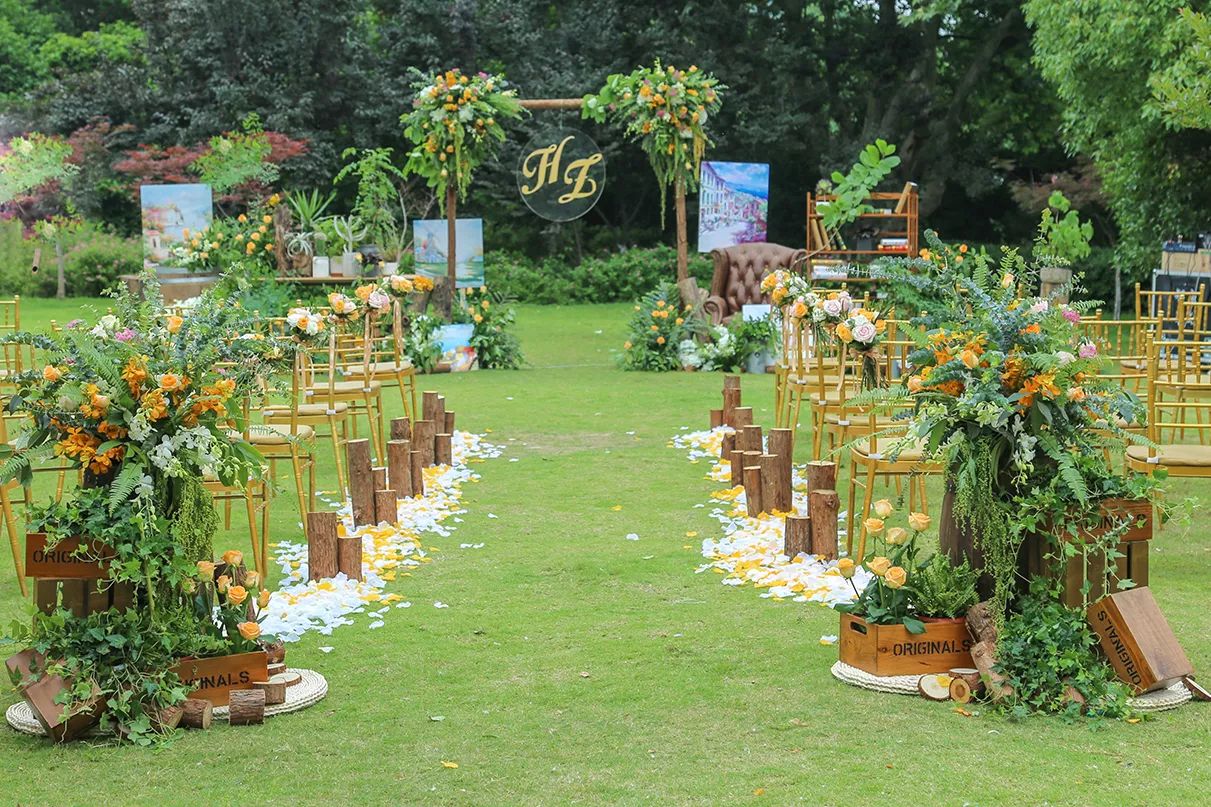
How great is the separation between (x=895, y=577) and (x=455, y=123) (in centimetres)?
1006

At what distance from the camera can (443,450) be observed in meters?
8.67

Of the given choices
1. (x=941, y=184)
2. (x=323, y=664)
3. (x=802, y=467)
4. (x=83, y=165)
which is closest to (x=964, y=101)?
(x=941, y=184)

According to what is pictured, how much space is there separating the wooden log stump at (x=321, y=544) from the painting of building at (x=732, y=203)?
15198 mm

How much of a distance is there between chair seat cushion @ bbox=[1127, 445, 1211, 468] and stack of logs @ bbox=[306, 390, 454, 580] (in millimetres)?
3256

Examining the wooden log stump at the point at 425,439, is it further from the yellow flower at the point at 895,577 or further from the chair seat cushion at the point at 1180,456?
the yellow flower at the point at 895,577

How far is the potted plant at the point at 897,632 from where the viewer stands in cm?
443

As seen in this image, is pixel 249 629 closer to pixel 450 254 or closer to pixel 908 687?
pixel 908 687

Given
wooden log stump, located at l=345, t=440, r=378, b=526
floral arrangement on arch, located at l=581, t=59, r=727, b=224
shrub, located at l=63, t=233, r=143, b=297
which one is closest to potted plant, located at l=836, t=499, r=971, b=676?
wooden log stump, located at l=345, t=440, r=378, b=526

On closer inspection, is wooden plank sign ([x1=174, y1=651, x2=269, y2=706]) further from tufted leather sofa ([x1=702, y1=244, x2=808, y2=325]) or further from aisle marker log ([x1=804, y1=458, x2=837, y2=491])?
tufted leather sofa ([x1=702, y1=244, x2=808, y2=325])

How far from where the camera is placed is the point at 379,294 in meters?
8.23

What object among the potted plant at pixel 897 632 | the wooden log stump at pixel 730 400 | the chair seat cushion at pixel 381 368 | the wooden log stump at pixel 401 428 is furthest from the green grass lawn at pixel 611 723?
the wooden log stump at pixel 730 400

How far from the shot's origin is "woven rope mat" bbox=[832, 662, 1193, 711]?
4.18 metres

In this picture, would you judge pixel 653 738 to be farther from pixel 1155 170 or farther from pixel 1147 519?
pixel 1155 170

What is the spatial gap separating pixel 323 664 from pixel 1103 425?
2.72m
